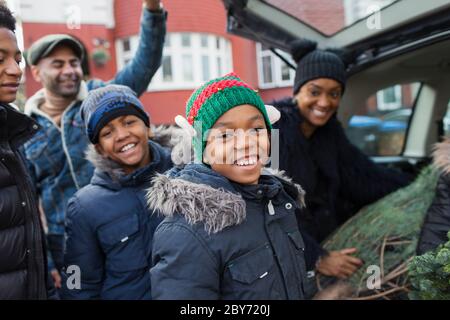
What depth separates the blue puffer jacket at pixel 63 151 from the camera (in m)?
2.61

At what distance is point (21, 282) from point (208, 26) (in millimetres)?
7954

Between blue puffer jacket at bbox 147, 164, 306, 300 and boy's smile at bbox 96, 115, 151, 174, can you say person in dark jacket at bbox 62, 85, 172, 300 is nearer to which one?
boy's smile at bbox 96, 115, 151, 174

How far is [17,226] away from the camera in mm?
1696

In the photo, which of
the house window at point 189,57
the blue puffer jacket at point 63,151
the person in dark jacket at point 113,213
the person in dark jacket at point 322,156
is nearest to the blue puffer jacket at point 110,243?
the person in dark jacket at point 113,213

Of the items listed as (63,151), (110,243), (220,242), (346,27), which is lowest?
(110,243)

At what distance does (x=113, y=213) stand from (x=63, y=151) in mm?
932

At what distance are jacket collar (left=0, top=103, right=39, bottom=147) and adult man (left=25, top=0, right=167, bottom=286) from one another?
2.29 feet

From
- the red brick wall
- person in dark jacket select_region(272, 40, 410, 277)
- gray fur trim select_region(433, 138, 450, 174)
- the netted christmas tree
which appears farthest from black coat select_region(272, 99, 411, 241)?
the red brick wall

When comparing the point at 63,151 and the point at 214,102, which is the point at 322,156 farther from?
the point at 63,151

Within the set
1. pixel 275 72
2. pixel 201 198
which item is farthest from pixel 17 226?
pixel 275 72

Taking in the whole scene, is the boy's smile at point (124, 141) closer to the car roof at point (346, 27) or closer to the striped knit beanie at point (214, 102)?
the striped knit beanie at point (214, 102)

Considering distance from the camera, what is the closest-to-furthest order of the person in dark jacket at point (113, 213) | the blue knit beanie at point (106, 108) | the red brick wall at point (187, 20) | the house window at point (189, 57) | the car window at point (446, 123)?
the person in dark jacket at point (113, 213)
the blue knit beanie at point (106, 108)
the car window at point (446, 123)
the red brick wall at point (187, 20)
the house window at point (189, 57)

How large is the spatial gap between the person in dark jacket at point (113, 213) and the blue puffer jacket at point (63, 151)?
59 centimetres
